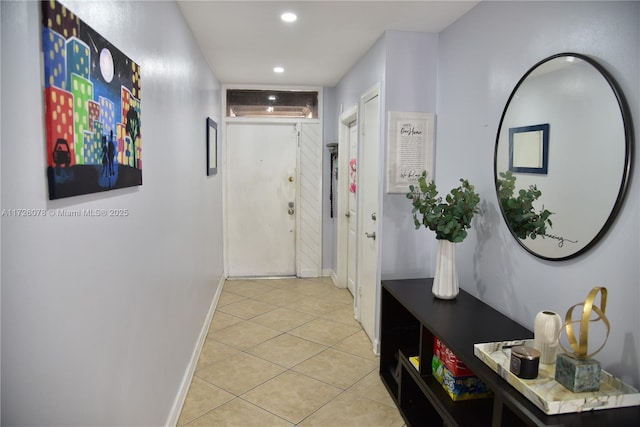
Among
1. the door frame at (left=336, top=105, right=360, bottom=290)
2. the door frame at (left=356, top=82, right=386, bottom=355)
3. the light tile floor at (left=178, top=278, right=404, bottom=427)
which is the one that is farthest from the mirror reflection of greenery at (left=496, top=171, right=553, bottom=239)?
the door frame at (left=336, top=105, right=360, bottom=290)

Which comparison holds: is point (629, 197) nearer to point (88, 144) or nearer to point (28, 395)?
point (88, 144)

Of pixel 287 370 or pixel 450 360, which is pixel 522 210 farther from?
pixel 287 370

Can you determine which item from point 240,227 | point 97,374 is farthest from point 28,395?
point 240,227

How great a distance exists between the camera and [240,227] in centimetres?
510

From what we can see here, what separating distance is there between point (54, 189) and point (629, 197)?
1.77 meters

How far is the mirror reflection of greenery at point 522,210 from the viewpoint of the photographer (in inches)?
72.1

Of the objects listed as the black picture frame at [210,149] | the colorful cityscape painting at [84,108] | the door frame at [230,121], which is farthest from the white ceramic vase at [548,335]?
the door frame at [230,121]

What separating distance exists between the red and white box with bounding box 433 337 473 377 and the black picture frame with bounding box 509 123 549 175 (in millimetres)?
931

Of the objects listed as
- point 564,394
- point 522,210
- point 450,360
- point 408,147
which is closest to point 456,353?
point 450,360

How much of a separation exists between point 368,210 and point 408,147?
0.73m

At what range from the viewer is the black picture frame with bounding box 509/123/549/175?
179 cm

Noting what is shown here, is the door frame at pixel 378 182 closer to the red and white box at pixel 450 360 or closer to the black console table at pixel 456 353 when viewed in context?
the black console table at pixel 456 353

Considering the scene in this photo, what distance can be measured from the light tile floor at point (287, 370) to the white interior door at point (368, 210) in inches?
10.8

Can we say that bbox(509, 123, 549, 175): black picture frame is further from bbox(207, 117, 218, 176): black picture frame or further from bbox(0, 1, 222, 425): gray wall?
bbox(207, 117, 218, 176): black picture frame
